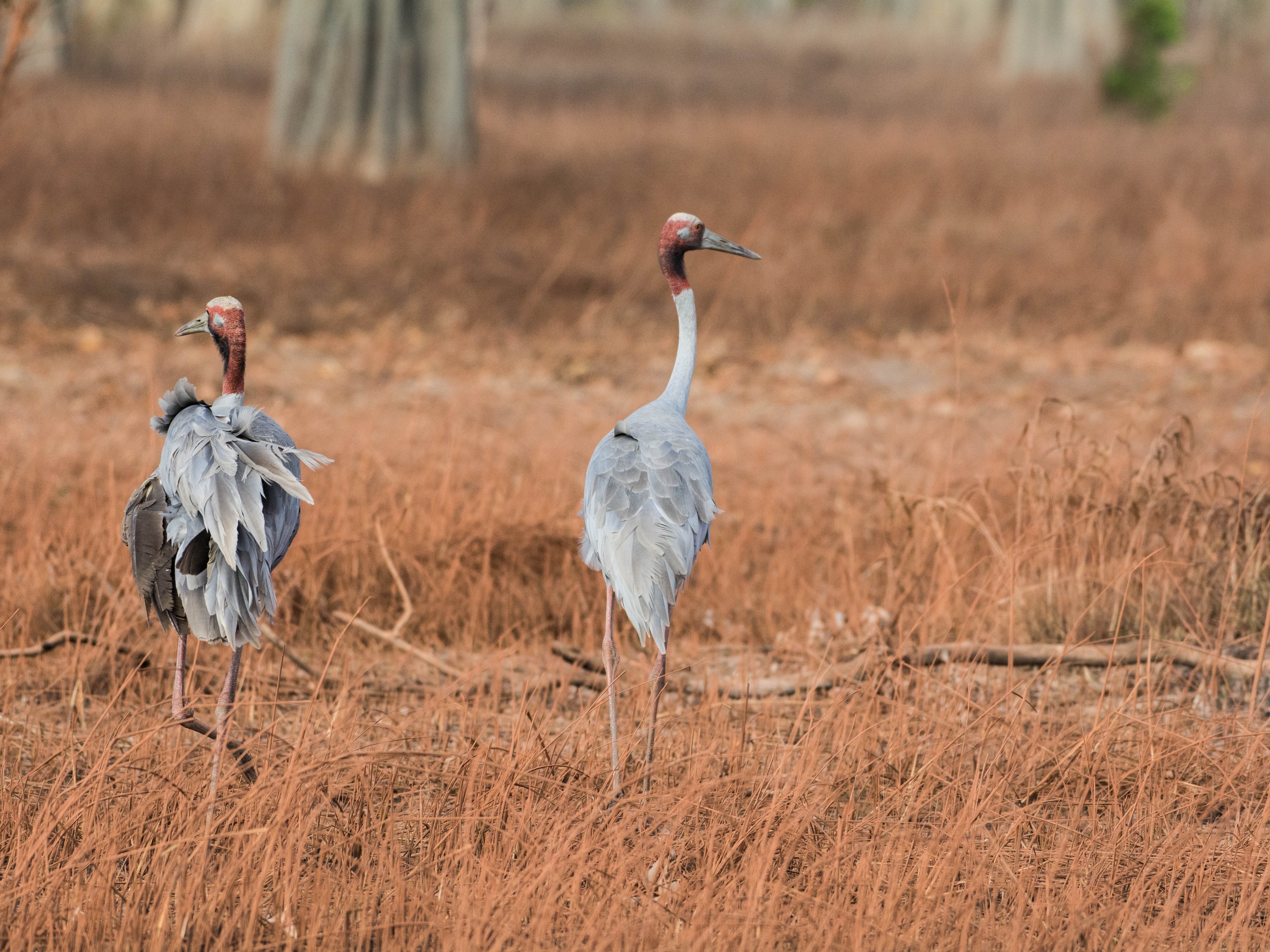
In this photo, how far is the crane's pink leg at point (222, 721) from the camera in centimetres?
264

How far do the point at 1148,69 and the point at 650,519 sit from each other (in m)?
18.3

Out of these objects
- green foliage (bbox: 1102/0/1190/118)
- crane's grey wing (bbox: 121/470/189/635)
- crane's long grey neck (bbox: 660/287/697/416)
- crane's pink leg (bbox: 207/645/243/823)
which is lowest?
crane's pink leg (bbox: 207/645/243/823)

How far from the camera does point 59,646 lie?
→ 3.82 m

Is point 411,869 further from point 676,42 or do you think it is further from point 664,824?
point 676,42

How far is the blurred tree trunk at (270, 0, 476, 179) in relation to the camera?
11.4m

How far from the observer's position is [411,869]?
2729mm

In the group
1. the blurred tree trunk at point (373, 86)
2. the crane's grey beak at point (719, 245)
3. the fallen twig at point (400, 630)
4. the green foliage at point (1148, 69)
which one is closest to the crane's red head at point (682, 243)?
the crane's grey beak at point (719, 245)

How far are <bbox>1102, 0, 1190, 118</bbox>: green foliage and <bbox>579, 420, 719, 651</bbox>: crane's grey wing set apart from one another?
17940mm

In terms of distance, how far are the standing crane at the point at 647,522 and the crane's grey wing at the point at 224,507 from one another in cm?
66

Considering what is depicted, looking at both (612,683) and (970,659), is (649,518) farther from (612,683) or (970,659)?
(970,659)

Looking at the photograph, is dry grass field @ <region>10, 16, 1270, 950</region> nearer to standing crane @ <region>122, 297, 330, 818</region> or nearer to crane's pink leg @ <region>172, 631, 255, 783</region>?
crane's pink leg @ <region>172, 631, 255, 783</region>

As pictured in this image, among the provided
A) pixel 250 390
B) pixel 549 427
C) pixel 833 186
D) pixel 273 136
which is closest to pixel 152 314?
pixel 250 390

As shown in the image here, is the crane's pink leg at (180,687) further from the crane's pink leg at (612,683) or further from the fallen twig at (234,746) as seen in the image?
the crane's pink leg at (612,683)

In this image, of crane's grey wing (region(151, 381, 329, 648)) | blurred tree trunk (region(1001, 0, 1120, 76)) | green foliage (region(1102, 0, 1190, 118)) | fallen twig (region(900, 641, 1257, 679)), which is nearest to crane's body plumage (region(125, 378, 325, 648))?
crane's grey wing (region(151, 381, 329, 648))
